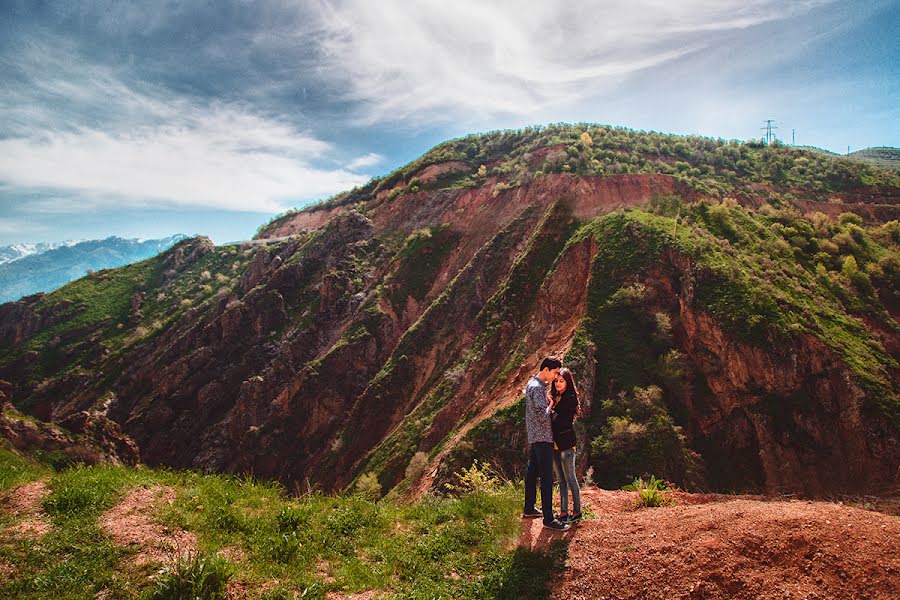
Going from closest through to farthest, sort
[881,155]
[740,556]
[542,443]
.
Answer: [740,556] < [542,443] < [881,155]

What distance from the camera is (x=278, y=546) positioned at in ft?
19.3

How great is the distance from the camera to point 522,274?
103ft

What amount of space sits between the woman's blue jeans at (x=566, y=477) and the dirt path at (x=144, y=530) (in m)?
5.44

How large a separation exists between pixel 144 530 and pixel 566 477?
6.23m

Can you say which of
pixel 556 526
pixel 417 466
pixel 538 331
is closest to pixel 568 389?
pixel 556 526

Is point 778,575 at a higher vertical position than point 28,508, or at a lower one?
lower

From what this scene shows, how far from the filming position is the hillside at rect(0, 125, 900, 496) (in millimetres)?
18766

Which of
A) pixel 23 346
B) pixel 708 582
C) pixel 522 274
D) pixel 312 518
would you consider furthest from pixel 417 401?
pixel 23 346

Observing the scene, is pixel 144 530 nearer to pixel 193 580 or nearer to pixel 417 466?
pixel 193 580

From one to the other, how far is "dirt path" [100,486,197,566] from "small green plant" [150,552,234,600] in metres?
0.58

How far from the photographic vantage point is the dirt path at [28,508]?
5.49 m

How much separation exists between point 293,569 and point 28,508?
13.1ft

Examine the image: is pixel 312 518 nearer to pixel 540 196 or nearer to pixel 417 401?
pixel 417 401

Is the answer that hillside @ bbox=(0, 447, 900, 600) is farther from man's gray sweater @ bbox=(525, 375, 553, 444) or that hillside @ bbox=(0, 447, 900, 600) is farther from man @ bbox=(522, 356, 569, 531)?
man's gray sweater @ bbox=(525, 375, 553, 444)
